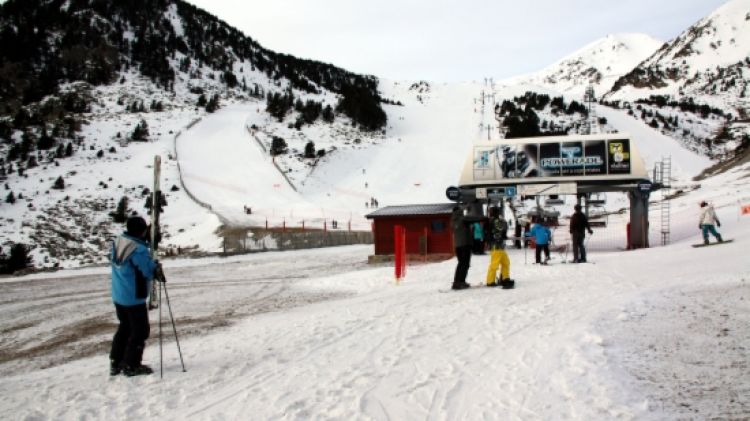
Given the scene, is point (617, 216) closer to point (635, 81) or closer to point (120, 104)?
point (120, 104)

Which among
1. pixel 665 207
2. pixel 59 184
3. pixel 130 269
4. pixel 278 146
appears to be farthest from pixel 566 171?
pixel 278 146

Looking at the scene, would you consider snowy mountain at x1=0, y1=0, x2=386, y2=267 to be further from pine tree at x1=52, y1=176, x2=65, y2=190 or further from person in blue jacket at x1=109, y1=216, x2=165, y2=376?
person in blue jacket at x1=109, y1=216, x2=165, y2=376

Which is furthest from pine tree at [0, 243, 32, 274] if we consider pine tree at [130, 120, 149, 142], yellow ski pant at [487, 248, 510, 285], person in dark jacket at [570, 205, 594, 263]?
pine tree at [130, 120, 149, 142]

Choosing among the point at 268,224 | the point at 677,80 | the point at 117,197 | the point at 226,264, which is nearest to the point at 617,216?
the point at 268,224

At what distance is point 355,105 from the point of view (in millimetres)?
74250

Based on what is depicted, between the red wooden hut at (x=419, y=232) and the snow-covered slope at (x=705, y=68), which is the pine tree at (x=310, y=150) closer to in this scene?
the red wooden hut at (x=419, y=232)

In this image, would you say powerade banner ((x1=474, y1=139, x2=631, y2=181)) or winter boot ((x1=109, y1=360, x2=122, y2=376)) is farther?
powerade banner ((x1=474, y1=139, x2=631, y2=181))

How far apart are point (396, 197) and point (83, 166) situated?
2461 cm

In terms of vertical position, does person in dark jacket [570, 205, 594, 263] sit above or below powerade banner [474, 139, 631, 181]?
below

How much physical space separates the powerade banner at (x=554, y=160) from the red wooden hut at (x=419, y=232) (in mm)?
2348

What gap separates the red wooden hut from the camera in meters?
24.4

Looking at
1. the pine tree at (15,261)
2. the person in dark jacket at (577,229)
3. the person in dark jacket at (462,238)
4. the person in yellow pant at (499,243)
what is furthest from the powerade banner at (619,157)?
the pine tree at (15,261)

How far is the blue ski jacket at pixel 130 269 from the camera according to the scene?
20.4 ft

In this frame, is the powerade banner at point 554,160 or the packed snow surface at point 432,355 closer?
the packed snow surface at point 432,355
